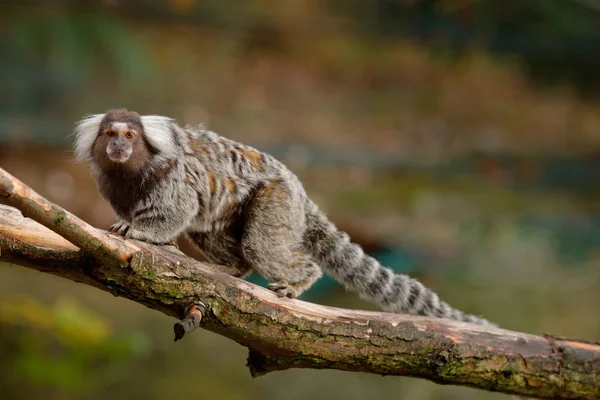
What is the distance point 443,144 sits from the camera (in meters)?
7.09

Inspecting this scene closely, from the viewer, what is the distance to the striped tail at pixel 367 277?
3764mm

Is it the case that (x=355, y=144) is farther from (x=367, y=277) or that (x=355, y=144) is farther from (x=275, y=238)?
(x=275, y=238)

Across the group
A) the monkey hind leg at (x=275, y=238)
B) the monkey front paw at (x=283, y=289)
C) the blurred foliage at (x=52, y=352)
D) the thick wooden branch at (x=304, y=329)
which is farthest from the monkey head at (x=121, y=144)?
the blurred foliage at (x=52, y=352)

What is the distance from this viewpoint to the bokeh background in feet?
21.8

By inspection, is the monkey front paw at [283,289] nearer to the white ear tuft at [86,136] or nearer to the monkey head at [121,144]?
the monkey head at [121,144]

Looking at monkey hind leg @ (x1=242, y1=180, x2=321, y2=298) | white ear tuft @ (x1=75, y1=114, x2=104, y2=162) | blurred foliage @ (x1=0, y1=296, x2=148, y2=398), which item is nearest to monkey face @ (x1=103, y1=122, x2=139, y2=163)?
white ear tuft @ (x1=75, y1=114, x2=104, y2=162)

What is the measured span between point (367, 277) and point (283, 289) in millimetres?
608

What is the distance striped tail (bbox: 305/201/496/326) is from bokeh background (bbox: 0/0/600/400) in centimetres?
303

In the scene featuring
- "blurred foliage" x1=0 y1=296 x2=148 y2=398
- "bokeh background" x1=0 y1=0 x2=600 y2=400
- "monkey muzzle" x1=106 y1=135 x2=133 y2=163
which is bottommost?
"blurred foliage" x1=0 y1=296 x2=148 y2=398

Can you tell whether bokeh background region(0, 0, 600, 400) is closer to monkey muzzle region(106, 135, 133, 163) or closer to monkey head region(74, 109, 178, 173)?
monkey head region(74, 109, 178, 173)

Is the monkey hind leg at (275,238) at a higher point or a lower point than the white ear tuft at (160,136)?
lower

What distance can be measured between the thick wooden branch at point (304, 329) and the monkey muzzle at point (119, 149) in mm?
515

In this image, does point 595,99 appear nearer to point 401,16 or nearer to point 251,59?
point 401,16

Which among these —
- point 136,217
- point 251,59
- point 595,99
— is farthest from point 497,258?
point 136,217
